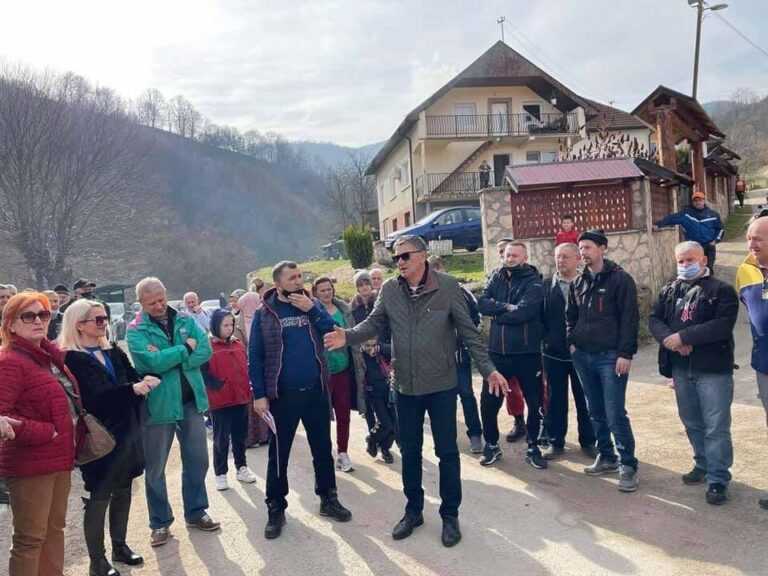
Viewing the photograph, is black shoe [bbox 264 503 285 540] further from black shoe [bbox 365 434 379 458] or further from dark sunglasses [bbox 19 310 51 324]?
dark sunglasses [bbox 19 310 51 324]

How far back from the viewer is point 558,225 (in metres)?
10.5

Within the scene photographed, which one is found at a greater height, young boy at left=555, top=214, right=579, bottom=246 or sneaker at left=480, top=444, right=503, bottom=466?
young boy at left=555, top=214, right=579, bottom=246

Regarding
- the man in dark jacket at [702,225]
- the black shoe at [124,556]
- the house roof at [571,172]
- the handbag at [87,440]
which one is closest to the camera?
the handbag at [87,440]

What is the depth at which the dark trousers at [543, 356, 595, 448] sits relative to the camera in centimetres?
523

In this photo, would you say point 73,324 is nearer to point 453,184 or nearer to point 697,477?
point 697,477

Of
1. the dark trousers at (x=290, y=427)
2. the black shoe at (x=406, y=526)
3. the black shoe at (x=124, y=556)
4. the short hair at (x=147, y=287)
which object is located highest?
the short hair at (x=147, y=287)

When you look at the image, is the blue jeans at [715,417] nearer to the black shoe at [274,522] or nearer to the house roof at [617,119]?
the black shoe at [274,522]

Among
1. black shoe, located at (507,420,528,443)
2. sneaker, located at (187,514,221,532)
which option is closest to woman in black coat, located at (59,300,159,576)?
sneaker, located at (187,514,221,532)

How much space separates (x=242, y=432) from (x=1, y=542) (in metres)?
1.96

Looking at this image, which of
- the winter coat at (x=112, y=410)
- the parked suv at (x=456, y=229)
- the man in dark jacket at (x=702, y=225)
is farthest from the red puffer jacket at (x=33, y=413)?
the parked suv at (x=456, y=229)

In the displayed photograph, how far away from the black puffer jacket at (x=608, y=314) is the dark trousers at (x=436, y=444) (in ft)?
4.61

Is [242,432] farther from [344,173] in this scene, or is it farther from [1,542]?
[344,173]

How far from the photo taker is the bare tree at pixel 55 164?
79.3ft

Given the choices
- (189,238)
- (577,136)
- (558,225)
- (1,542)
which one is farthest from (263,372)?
(189,238)
